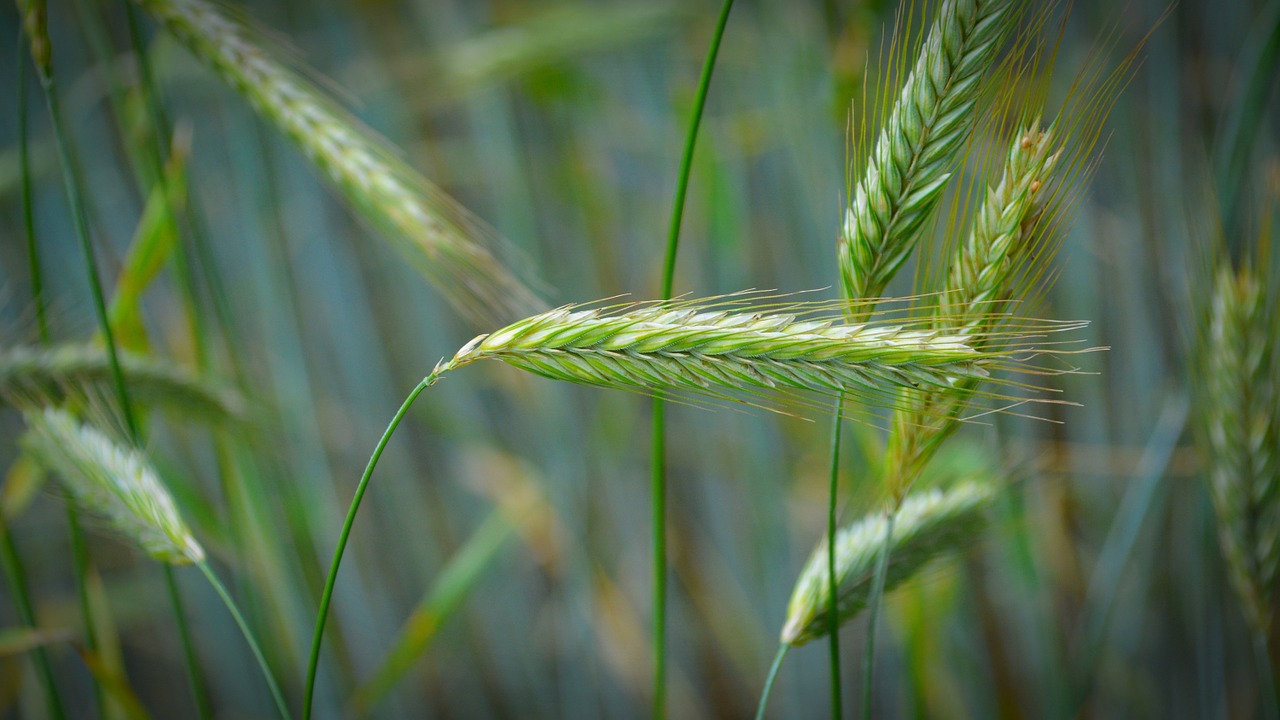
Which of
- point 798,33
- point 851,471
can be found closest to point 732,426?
point 851,471

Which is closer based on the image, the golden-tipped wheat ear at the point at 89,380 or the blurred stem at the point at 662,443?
the blurred stem at the point at 662,443

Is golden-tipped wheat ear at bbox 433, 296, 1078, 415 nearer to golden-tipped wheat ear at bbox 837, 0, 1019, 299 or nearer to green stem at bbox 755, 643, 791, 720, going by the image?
golden-tipped wheat ear at bbox 837, 0, 1019, 299

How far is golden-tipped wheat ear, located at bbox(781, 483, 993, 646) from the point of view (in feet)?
1.46

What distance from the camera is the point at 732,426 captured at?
1.29 m

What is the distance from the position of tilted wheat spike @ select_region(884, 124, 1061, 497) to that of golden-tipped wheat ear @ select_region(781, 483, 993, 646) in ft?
0.26

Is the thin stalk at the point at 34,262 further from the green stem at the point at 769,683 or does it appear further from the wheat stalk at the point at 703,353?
the green stem at the point at 769,683

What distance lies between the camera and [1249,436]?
1.92ft

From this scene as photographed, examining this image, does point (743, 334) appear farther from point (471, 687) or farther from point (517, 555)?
point (471, 687)

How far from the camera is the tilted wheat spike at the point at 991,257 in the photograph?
1.19ft

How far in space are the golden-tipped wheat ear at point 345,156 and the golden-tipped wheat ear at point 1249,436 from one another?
63 centimetres

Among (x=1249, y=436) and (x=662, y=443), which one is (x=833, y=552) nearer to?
(x=662, y=443)

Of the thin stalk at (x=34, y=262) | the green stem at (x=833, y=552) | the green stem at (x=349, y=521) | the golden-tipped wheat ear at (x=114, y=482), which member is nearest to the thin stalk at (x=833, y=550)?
the green stem at (x=833, y=552)

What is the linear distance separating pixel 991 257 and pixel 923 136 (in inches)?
3.1

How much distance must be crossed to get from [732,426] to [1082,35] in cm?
87
